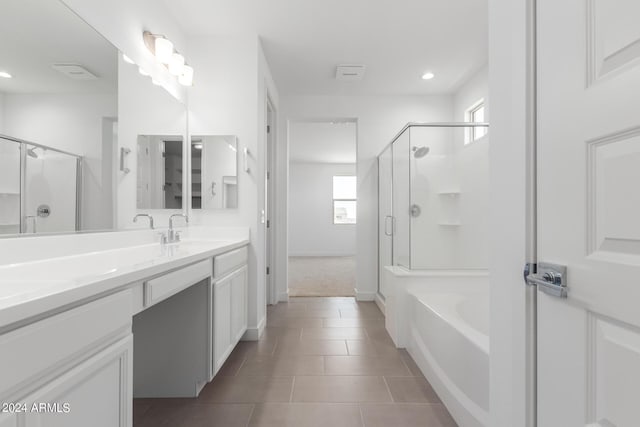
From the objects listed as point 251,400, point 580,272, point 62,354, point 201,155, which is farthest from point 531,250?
point 201,155

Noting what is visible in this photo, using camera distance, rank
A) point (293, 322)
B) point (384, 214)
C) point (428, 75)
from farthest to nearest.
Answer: point (384, 214) < point (428, 75) < point (293, 322)

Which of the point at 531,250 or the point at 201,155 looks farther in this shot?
the point at 201,155

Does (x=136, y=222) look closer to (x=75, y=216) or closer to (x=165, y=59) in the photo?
(x=75, y=216)

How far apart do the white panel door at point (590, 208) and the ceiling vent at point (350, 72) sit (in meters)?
2.56

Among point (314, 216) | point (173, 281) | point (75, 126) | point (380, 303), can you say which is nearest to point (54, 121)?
point (75, 126)

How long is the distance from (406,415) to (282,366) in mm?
903

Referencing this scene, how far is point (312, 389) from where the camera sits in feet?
5.99

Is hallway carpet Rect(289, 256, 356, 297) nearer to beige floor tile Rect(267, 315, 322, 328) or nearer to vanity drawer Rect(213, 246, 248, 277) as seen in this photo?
beige floor tile Rect(267, 315, 322, 328)

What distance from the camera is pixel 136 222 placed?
1.93 metres

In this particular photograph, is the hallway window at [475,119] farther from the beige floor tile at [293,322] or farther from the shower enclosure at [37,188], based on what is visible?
the shower enclosure at [37,188]

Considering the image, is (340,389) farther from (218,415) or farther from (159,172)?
(159,172)

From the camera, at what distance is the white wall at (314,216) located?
882 cm

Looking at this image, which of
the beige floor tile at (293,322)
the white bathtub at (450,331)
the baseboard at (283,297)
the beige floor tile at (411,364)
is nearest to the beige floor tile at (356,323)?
the beige floor tile at (293,322)

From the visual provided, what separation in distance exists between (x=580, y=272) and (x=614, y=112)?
355 mm
